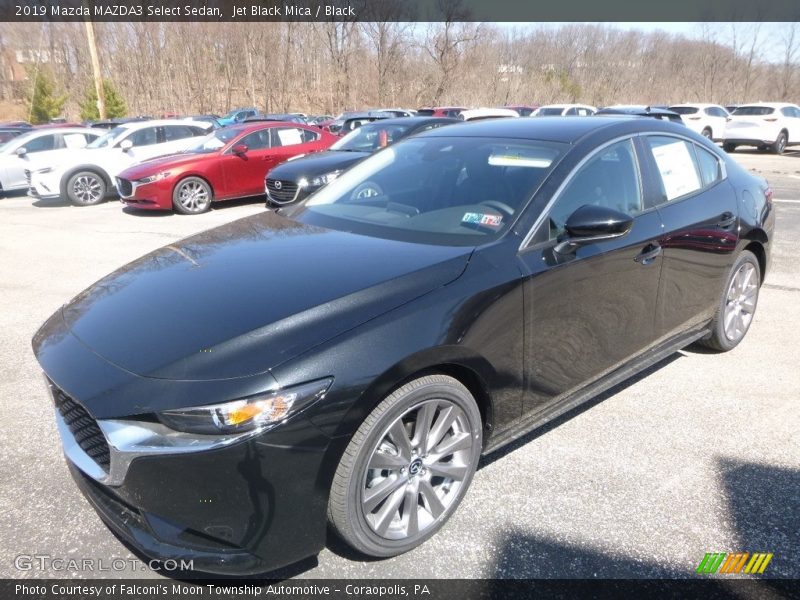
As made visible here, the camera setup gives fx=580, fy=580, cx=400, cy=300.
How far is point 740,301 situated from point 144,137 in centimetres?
1303

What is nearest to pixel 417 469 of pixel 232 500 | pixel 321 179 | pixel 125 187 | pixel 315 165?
pixel 232 500

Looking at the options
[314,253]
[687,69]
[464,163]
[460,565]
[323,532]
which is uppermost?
[687,69]

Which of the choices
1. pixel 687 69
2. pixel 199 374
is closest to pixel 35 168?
pixel 199 374

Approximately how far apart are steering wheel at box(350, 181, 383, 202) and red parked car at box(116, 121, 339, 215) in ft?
27.3

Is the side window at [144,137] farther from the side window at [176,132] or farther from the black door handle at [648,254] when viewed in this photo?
the black door handle at [648,254]

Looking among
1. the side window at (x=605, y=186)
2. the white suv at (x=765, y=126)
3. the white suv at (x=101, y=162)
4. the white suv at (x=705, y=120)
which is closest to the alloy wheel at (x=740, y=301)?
the side window at (x=605, y=186)

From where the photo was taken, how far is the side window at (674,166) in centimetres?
349

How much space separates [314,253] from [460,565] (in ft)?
4.96

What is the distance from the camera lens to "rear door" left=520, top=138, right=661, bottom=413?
2697 mm

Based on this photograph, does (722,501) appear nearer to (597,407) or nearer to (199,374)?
(597,407)

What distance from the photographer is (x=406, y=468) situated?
2344 millimetres

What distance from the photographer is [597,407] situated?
3.55 metres

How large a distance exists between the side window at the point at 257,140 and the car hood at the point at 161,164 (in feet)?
2.59

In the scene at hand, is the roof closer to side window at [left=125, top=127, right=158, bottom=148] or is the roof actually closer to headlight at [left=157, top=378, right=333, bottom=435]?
headlight at [left=157, top=378, right=333, bottom=435]
